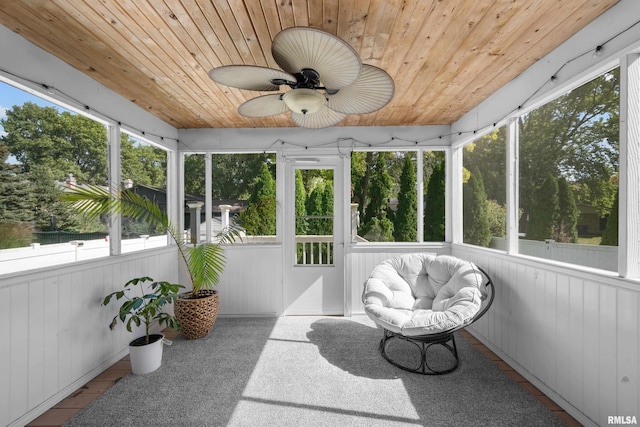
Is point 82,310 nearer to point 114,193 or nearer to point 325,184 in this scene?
point 114,193

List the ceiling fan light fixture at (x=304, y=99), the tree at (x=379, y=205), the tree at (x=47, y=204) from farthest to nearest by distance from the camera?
the tree at (x=379, y=205) < the tree at (x=47, y=204) < the ceiling fan light fixture at (x=304, y=99)

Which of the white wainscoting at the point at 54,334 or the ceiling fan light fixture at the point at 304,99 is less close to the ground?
the ceiling fan light fixture at the point at 304,99

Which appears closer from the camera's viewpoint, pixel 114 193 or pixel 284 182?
pixel 114 193

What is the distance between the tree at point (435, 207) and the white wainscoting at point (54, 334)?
3.51m

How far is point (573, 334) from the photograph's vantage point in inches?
73.9

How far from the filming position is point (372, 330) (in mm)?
3283

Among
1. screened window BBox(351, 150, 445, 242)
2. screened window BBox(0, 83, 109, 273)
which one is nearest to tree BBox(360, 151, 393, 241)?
screened window BBox(351, 150, 445, 242)

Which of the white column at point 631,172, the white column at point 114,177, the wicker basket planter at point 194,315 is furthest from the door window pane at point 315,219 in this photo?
the white column at point 631,172

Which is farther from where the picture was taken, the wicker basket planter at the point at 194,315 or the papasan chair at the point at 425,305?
the wicker basket planter at the point at 194,315

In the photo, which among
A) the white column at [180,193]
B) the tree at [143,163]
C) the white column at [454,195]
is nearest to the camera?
the tree at [143,163]

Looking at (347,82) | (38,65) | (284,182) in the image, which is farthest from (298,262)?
(38,65)

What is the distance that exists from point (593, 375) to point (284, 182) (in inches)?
129

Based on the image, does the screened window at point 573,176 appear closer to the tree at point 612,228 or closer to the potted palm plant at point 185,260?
the tree at point 612,228

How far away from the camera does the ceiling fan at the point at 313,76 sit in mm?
1292
